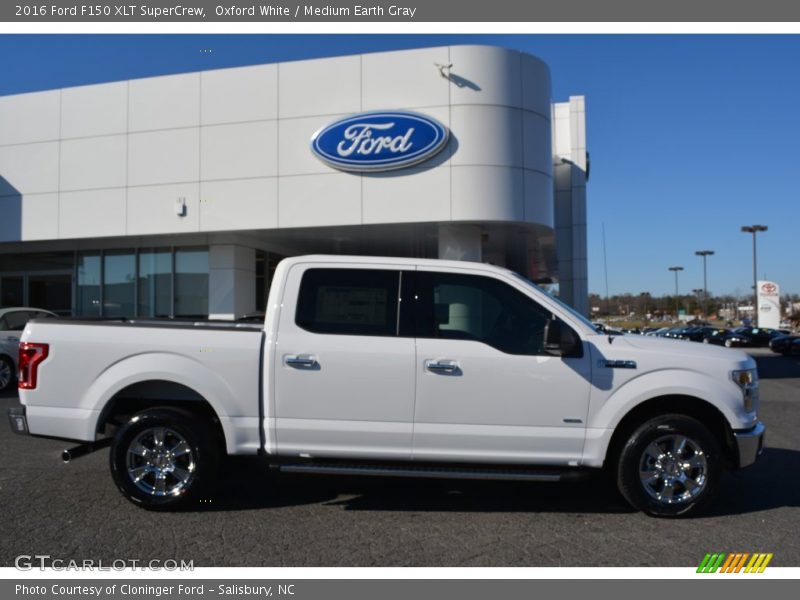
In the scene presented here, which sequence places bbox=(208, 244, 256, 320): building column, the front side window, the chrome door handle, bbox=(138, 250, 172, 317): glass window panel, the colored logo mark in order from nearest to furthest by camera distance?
the colored logo mark, the chrome door handle, the front side window, bbox=(208, 244, 256, 320): building column, bbox=(138, 250, 172, 317): glass window panel

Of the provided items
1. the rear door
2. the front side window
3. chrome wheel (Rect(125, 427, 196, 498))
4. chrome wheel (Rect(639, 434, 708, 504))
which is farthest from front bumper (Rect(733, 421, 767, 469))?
chrome wheel (Rect(125, 427, 196, 498))

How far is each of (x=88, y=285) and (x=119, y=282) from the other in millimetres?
1055

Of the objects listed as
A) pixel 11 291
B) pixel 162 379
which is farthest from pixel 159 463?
pixel 11 291

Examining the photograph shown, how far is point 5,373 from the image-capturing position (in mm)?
11844

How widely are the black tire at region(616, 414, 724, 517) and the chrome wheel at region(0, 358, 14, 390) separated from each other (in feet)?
37.9

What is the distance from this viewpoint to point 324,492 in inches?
220

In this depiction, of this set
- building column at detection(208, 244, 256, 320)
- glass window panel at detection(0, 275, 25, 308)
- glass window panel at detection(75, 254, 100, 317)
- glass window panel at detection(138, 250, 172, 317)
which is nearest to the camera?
building column at detection(208, 244, 256, 320)

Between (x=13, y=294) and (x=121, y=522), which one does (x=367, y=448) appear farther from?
(x=13, y=294)

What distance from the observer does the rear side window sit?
500 cm

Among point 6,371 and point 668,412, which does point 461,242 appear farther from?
point 6,371

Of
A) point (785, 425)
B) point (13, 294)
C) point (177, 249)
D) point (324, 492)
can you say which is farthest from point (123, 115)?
point (785, 425)

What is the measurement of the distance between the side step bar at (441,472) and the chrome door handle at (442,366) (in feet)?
2.54

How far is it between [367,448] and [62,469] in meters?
3.50

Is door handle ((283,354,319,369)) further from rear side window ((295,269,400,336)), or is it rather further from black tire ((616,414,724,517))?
black tire ((616,414,724,517))
